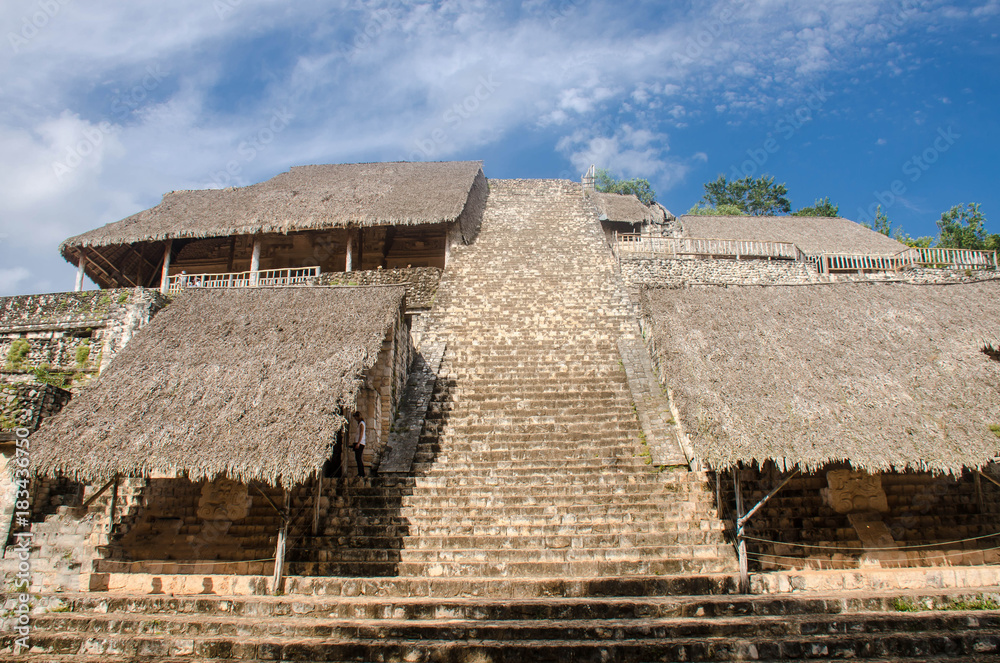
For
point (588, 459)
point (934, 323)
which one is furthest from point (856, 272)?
point (588, 459)

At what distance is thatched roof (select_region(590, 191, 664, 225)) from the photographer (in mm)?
21641

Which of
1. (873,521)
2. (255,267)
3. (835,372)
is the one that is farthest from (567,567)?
(255,267)

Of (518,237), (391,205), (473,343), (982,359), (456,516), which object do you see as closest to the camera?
(456,516)

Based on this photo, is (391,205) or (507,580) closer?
(507,580)

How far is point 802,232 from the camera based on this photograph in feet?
70.4

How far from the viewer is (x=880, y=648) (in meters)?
4.72

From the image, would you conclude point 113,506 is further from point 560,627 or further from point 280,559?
point 560,627

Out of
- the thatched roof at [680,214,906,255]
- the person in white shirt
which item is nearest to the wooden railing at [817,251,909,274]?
the thatched roof at [680,214,906,255]

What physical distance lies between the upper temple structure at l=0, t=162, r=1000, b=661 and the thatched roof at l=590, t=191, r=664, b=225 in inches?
→ 441

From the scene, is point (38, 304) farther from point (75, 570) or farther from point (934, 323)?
point (934, 323)

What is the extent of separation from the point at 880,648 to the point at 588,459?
12.7 ft

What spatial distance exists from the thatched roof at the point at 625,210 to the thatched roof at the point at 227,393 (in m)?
14.1

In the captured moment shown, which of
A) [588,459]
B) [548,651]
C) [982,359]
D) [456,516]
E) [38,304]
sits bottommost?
[548,651]

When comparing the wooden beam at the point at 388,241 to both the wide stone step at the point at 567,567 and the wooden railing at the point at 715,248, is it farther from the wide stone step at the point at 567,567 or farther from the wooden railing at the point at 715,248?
the wide stone step at the point at 567,567
